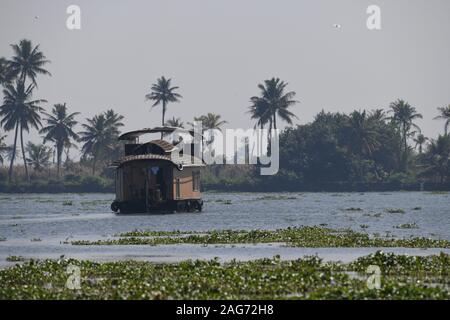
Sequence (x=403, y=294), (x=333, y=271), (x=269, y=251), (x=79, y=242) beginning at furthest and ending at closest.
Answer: (x=79, y=242)
(x=269, y=251)
(x=333, y=271)
(x=403, y=294)

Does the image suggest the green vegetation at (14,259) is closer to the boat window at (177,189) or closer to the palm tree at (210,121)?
the boat window at (177,189)

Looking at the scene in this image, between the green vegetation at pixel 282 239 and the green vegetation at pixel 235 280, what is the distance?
8.38 meters

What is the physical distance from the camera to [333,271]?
108ft

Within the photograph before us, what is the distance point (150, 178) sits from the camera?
245ft

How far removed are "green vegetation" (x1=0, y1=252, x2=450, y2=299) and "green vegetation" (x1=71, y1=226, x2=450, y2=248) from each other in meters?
8.38

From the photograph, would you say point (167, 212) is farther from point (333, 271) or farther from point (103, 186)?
point (103, 186)

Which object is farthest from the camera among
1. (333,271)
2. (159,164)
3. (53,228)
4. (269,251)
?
(159,164)

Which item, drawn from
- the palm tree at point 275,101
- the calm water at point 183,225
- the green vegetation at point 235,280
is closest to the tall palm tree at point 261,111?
the palm tree at point 275,101

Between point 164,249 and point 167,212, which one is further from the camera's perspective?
point 167,212

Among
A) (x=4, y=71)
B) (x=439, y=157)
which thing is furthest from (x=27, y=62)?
(x=439, y=157)

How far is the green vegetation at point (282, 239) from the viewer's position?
4528cm

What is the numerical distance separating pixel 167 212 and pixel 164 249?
3407 cm
